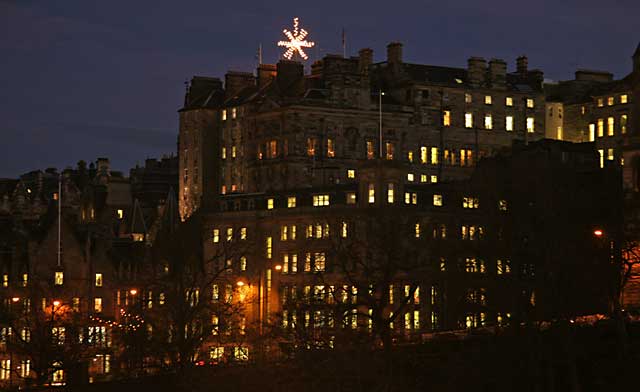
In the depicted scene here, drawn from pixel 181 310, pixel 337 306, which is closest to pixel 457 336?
pixel 337 306

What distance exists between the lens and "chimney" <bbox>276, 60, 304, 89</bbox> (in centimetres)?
18888

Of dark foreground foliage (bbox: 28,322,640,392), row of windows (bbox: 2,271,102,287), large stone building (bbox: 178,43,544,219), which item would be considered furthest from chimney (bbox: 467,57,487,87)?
dark foreground foliage (bbox: 28,322,640,392)

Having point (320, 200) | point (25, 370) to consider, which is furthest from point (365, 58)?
point (25, 370)

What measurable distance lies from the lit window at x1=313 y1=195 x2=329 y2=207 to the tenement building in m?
0.16

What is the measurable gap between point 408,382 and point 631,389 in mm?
14331

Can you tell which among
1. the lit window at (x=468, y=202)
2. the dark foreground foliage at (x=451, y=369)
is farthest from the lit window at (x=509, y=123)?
the dark foreground foliage at (x=451, y=369)

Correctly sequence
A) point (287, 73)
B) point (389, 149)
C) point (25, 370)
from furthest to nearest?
point (287, 73), point (389, 149), point (25, 370)

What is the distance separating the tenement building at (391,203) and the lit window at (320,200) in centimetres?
16

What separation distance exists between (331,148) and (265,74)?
15.7 metres

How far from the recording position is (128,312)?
136m

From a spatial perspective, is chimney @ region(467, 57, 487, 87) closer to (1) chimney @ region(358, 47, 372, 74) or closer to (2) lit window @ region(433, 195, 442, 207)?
(1) chimney @ region(358, 47, 372, 74)

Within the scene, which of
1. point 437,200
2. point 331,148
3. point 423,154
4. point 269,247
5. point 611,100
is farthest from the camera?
point 611,100

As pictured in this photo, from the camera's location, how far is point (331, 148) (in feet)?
607

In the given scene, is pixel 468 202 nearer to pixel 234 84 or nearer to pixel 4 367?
pixel 4 367
